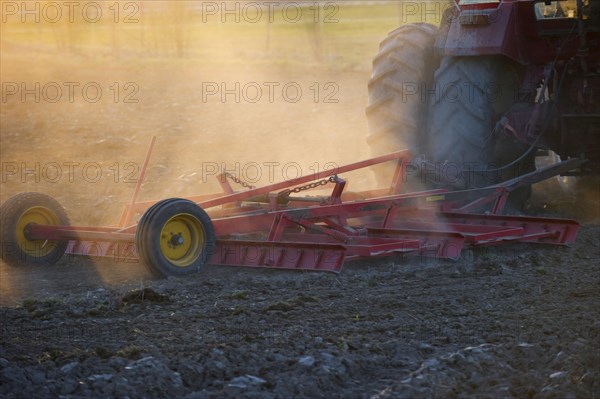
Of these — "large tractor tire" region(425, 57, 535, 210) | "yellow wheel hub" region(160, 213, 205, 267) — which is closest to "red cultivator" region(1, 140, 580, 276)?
"yellow wheel hub" region(160, 213, 205, 267)

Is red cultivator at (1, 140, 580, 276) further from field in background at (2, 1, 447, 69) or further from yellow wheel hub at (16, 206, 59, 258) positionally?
field in background at (2, 1, 447, 69)

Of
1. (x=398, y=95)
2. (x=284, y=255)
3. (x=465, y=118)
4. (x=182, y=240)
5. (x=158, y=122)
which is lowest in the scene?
(x=284, y=255)

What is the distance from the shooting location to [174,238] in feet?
21.6

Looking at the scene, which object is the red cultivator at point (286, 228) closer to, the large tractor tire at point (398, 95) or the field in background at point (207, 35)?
the large tractor tire at point (398, 95)

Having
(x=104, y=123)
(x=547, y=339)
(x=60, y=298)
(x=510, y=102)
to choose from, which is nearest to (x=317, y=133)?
(x=104, y=123)

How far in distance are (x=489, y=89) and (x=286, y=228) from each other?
218cm

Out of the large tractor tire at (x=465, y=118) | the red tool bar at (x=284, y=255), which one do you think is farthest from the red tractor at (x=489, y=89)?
the red tool bar at (x=284, y=255)

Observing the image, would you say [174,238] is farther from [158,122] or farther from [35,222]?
[158,122]

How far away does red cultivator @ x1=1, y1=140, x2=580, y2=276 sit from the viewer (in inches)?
262

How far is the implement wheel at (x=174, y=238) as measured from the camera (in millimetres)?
6383

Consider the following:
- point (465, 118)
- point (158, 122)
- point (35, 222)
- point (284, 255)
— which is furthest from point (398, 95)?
point (158, 122)

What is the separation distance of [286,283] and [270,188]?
0.95 metres

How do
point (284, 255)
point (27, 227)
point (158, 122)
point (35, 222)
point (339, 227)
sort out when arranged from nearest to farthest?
point (284, 255), point (339, 227), point (27, 227), point (35, 222), point (158, 122)

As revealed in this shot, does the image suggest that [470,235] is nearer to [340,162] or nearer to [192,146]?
[340,162]
